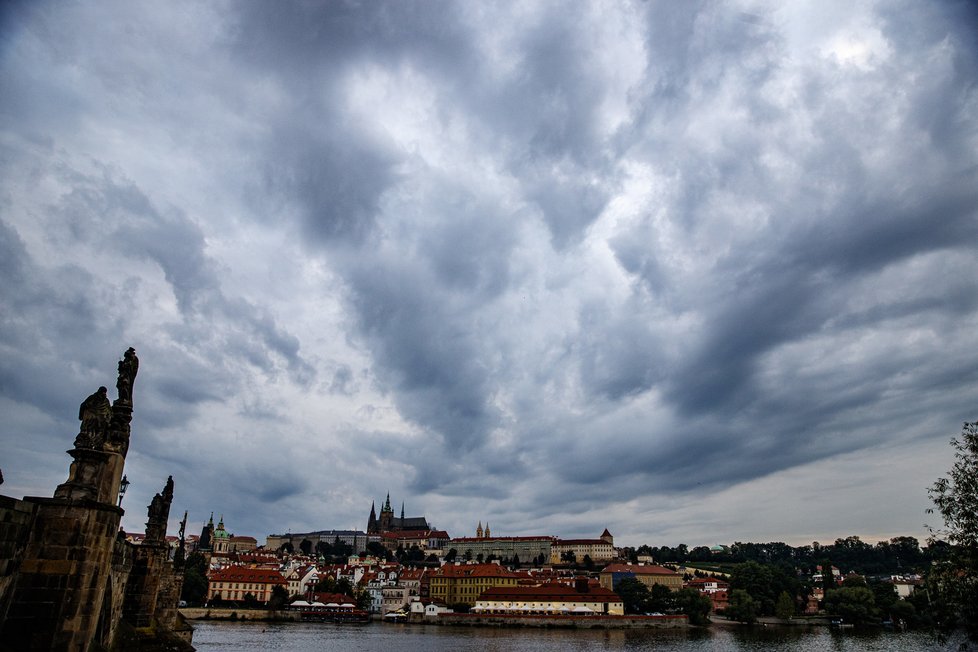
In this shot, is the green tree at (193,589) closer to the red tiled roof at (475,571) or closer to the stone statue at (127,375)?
the red tiled roof at (475,571)

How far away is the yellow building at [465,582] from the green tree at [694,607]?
34.5m

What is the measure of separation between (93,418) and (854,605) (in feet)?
398

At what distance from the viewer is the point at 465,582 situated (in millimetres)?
132875

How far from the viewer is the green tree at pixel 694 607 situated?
354 ft

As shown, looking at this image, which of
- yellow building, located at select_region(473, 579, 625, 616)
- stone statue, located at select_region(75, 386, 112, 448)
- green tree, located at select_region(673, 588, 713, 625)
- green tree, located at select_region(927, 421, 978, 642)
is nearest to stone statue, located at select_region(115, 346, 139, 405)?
stone statue, located at select_region(75, 386, 112, 448)

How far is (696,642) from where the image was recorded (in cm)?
7300

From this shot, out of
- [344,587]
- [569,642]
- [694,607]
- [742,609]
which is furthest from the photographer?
[344,587]

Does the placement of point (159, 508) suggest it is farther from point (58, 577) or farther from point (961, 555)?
point (961, 555)

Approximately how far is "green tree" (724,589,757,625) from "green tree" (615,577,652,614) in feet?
50.3

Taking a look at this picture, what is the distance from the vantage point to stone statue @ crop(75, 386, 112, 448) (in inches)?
511


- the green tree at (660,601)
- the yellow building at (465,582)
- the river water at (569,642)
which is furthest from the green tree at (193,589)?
the green tree at (660,601)

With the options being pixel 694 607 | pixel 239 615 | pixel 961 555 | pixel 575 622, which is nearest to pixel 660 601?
pixel 694 607

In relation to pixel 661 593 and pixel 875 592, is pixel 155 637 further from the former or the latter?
pixel 875 592

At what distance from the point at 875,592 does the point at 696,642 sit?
2413 inches
